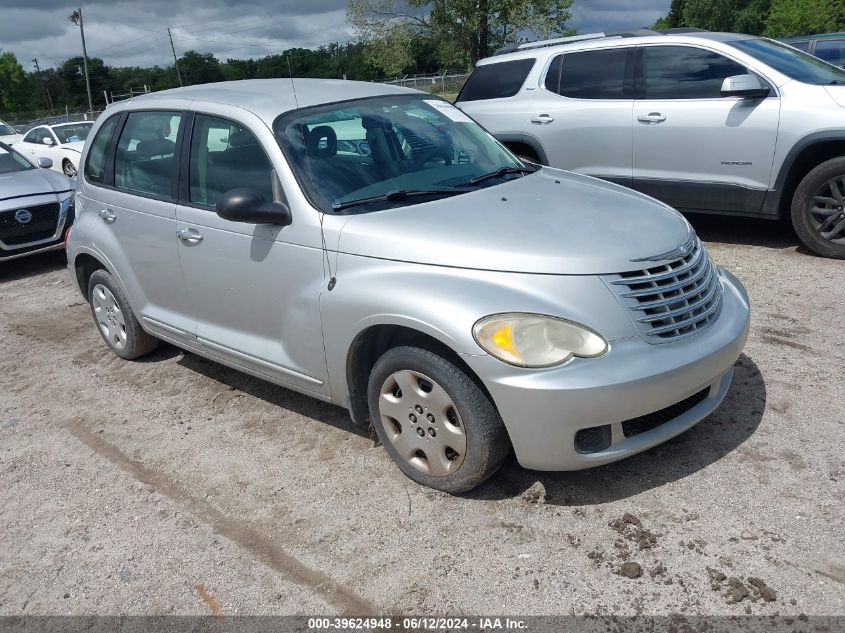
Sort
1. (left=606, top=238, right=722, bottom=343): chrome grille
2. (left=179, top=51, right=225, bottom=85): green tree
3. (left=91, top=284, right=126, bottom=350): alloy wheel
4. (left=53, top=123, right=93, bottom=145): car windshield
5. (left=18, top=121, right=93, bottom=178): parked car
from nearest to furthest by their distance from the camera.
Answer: (left=606, top=238, right=722, bottom=343): chrome grille, (left=91, top=284, right=126, bottom=350): alloy wheel, (left=18, top=121, right=93, bottom=178): parked car, (left=53, top=123, right=93, bottom=145): car windshield, (left=179, top=51, right=225, bottom=85): green tree

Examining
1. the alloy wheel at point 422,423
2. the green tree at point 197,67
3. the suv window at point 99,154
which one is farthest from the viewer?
the green tree at point 197,67

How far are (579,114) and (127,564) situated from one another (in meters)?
5.90

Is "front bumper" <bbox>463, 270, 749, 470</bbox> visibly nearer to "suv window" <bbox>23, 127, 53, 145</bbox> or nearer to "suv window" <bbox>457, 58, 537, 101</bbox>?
"suv window" <bbox>457, 58, 537, 101</bbox>

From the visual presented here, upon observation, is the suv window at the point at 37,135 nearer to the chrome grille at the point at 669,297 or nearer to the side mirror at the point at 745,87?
the side mirror at the point at 745,87

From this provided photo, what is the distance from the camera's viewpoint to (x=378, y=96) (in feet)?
14.6

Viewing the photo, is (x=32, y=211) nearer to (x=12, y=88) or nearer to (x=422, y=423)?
(x=422, y=423)

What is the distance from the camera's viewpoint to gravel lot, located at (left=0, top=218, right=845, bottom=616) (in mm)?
2822

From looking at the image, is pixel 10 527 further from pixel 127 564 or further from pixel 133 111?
pixel 133 111

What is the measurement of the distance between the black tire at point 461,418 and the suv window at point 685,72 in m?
4.68

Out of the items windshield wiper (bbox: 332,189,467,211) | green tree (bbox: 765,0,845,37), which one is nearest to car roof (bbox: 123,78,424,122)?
windshield wiper (bbox: 332,189,467,211)

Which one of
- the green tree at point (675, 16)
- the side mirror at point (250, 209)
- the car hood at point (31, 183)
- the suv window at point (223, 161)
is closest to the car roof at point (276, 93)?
the suv window at point (223, 161)

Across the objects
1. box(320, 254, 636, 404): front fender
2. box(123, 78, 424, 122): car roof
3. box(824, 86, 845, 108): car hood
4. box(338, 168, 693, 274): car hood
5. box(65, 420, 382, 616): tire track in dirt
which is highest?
box(123, 78, 424, 122): car roof

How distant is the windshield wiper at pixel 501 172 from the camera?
4062mm

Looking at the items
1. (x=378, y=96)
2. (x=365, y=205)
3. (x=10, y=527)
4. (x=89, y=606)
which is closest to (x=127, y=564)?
(x=89, y=606)
